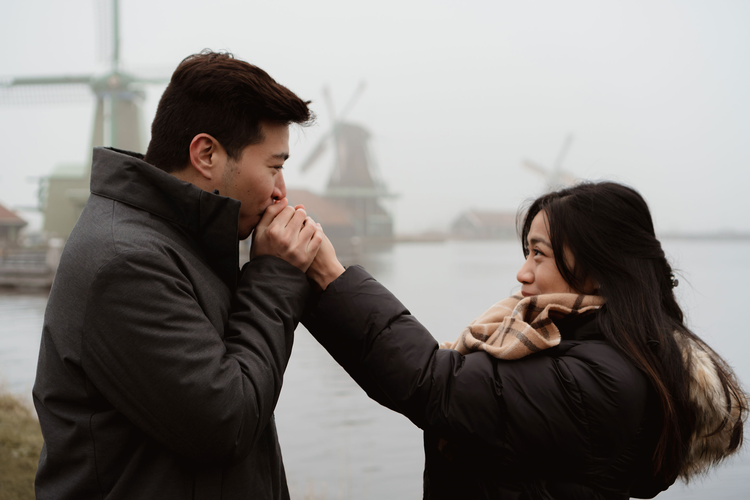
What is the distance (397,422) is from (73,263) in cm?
749

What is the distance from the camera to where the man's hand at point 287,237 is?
1.26 metres

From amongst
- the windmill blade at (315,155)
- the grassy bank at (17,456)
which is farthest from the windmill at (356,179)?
the grassy bank at (17,456)

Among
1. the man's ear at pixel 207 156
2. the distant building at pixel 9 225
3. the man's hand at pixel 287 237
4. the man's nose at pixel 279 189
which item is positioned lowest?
the distant building at pixel 9 225

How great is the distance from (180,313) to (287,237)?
34 cm

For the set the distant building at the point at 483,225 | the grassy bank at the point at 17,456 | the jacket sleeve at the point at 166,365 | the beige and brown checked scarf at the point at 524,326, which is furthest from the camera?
the distant building at the point at 483,225

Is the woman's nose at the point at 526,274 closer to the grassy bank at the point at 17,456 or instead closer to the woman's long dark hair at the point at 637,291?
the woman's long dark hair at the point at 637,291

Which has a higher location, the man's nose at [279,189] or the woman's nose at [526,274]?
the man's nose at [279,189]

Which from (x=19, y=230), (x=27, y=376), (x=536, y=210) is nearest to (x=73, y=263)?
(x=536, y=210)

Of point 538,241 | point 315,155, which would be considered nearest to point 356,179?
point 315,155

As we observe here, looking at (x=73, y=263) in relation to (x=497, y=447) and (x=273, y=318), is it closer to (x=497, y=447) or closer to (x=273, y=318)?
(x=273, y=318)

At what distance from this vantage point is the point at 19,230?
97.8ft

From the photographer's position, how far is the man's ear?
1.21 m

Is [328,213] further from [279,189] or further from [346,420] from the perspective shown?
[279,189]

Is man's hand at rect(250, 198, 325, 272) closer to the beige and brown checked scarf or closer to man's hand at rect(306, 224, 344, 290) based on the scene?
man's hand at rect(306, 224, 344, 290)
